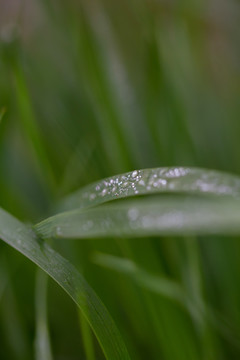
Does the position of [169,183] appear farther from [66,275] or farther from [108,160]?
[108,160]

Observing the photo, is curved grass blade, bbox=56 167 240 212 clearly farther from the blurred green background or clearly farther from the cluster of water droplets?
the blurred green background

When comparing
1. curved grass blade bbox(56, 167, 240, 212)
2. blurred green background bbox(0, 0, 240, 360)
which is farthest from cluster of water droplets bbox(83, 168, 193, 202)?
blurred green background bbox(0, 0, 240, 360)

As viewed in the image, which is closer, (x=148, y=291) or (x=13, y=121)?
(x=148, y=291)

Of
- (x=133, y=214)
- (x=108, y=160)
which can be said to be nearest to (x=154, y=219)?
(x=133, y=214)

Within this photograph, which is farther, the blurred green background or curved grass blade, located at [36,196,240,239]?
the blurred green background

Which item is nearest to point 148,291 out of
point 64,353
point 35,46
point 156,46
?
point 64,353

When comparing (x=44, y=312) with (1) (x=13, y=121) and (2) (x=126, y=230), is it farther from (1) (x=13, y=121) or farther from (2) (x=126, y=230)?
(1) (x=13, y=121)

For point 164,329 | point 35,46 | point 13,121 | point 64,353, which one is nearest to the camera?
point 164,329
